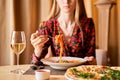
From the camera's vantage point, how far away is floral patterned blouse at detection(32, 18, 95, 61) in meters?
1.74

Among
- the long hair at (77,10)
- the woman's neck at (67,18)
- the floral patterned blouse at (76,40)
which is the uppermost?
the long hair at (77,10)

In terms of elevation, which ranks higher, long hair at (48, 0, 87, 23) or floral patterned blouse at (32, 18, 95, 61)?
long hair at (48, 0, 87, 23)

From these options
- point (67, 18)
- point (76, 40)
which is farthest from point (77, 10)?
point (76, 40)

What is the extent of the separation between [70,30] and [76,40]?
0.10m

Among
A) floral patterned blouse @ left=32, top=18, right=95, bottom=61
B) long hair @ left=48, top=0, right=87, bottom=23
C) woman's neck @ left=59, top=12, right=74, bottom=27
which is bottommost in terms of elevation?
floral patterned blouse @ left=32, top=18, right=95, bottom=61

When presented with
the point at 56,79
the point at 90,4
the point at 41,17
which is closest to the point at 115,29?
the point at 90,4

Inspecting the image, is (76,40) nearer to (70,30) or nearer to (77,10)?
(70,30)

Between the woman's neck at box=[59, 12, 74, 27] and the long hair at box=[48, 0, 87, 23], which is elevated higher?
the long hair at box=[48, 0, 87, 23]

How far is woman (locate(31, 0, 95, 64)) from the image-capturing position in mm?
1732

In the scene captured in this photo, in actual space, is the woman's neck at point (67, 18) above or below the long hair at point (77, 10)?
below

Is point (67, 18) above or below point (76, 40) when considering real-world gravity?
above

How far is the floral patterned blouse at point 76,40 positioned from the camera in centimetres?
174

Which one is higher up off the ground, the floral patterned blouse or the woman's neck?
the woman's neck

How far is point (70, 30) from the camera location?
1784mm
